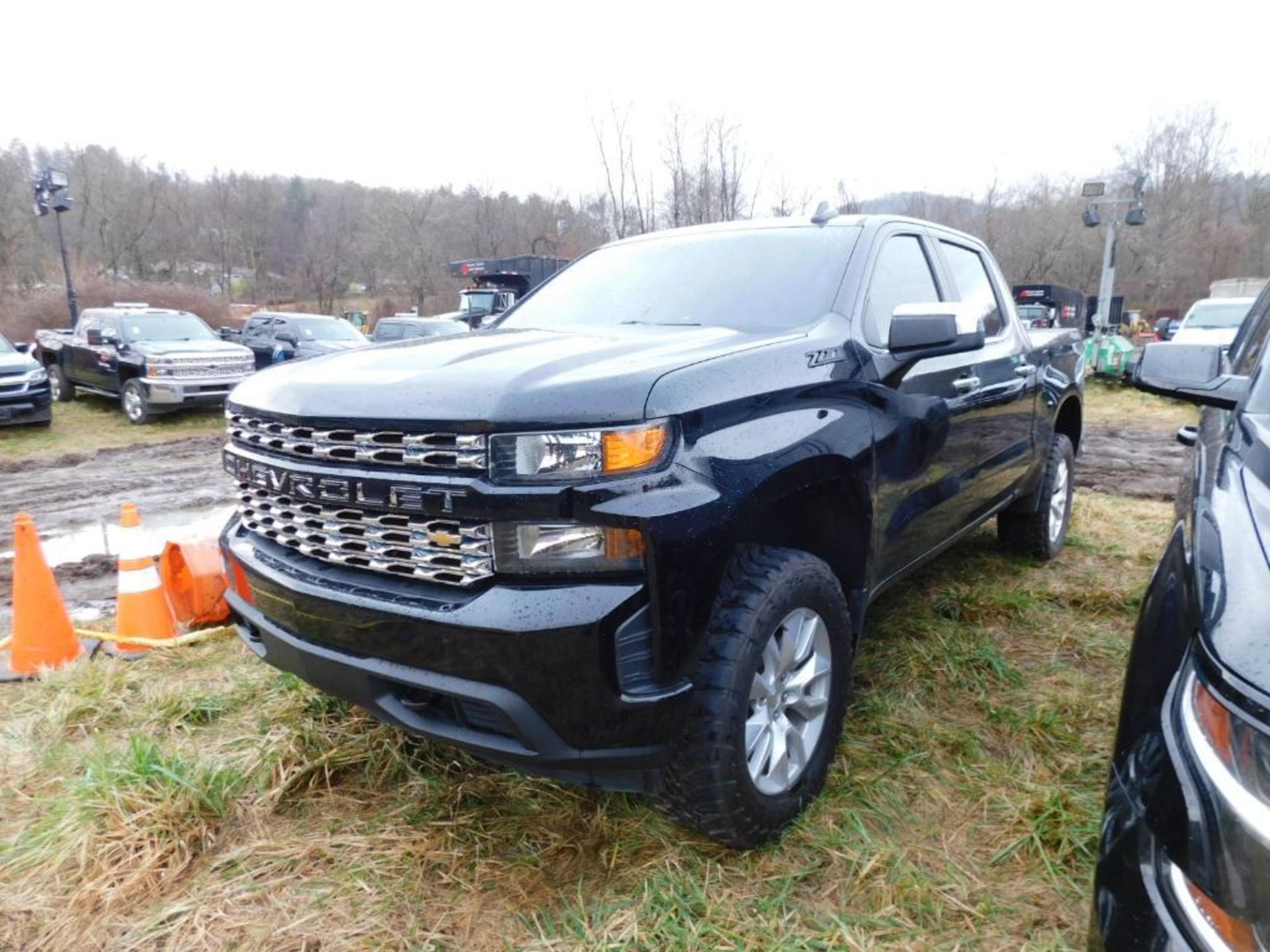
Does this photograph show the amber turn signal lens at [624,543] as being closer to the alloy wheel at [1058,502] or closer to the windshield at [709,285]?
the windshield at [709,285]

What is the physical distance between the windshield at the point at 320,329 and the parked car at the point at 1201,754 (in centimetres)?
1661

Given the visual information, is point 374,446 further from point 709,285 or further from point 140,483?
point 140,483

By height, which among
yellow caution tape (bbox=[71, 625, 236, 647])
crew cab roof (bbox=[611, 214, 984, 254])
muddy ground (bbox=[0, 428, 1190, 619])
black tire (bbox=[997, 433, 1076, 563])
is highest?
crew cab roof (bbox=[611, 214, 984, 254])

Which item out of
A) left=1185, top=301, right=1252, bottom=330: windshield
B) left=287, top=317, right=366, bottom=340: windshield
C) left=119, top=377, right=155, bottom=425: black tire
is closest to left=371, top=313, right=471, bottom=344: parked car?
left=287, top=317, right=366, bottom=340: windshield

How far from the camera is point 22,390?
1095 cm

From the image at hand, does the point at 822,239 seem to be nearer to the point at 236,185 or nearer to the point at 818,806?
the point at 818,806

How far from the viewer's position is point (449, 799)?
254 centimetres

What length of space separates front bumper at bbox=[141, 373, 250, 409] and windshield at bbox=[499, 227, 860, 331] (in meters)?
10.0

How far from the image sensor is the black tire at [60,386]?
13.9 m

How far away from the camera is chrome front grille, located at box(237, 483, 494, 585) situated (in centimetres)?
191

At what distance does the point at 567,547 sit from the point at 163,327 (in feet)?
44.6

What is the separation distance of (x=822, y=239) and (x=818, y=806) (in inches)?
78.8

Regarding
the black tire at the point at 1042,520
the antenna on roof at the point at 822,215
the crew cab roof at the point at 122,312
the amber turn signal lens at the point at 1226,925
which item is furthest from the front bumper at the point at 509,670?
the crew cab roof at the point at 122,312

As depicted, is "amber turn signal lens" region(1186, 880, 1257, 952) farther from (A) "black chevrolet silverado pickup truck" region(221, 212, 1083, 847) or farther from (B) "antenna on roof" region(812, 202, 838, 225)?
(B) "antenna on roof" region(812, 202, 838, 225)
